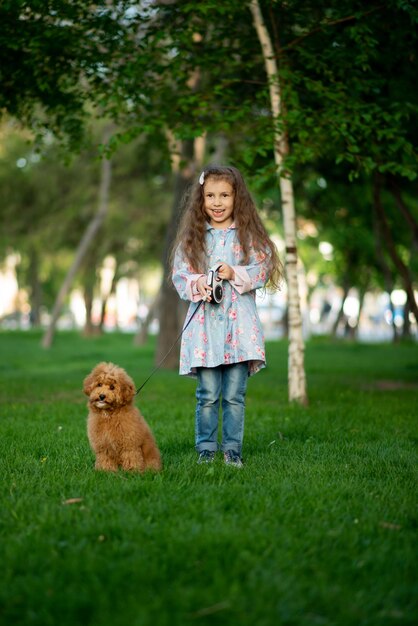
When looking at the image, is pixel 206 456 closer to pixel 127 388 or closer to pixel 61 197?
pixel 127 388

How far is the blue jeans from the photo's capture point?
18.5ft

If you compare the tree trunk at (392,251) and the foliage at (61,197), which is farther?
the foliage at (61,197)

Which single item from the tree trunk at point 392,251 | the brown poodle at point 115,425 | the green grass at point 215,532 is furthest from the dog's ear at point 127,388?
the tree trunk at point 392,251

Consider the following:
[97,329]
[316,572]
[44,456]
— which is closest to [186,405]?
[44,456]

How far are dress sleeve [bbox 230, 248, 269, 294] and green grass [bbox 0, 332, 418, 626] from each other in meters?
1.31

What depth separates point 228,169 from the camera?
5.75 meters

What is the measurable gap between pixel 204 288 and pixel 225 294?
10.7 inches

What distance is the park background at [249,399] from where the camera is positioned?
3188mm

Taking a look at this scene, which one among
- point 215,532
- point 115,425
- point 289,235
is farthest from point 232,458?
point 289,235

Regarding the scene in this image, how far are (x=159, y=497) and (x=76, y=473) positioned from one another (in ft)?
3.27

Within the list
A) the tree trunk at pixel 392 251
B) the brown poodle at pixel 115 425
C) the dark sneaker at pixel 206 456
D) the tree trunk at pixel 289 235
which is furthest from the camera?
the tree trunk at pixel 392 251

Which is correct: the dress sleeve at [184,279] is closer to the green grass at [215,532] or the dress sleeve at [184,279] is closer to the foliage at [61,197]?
the green grass at [215,532]

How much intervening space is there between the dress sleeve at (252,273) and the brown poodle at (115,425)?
3.55 ft

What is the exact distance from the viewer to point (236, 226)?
5.67 metres
